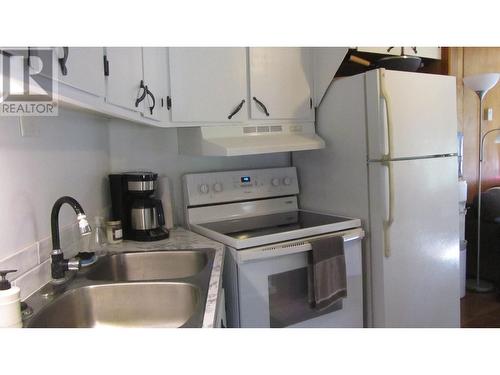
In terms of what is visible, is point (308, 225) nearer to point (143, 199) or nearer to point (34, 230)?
point (143, 199)

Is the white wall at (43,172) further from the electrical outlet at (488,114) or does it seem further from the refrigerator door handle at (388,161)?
the electrical outlet at (488,114)

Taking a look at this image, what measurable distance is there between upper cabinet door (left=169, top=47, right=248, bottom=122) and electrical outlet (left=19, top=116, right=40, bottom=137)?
777 mm

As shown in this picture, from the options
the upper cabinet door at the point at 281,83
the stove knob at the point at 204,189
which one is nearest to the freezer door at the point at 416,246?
the upper cabinet door at the point at 281,83

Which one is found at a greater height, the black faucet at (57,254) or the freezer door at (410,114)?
the freezer door at (410,114)

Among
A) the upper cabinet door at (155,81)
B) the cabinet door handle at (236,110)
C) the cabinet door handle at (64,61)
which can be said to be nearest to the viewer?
the cabinet door handle at (64,61)

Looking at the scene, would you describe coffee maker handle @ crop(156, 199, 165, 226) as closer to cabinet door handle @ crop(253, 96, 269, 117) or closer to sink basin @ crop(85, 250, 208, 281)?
sink basin @ crop(85, 250, 208, 281)

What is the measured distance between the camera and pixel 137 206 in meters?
1.93

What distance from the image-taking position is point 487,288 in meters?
3.27

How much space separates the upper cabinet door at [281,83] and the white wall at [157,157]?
17.6 inches

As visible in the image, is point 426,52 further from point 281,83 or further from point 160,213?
point 160,213

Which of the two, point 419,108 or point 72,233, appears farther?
point 419,108

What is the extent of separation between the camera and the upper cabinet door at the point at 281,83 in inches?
85.2
